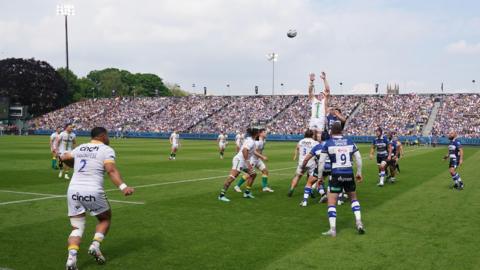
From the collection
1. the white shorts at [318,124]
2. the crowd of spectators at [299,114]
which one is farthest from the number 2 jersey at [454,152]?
the crowd of spectators at [299,114]

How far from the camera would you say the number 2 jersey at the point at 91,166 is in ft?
23.4

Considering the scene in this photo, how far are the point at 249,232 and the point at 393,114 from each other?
225 feet

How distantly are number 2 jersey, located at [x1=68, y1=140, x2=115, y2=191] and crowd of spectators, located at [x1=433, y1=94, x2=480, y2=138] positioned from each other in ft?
212

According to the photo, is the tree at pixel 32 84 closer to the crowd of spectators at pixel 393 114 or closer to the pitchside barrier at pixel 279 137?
the pitchside barrier at pixel 279 137

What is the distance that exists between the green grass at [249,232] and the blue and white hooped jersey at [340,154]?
1.32 m

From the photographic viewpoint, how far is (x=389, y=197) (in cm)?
1498

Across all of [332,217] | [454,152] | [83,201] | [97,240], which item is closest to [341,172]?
[332,217]

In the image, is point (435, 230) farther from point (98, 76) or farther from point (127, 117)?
point (98, 76)

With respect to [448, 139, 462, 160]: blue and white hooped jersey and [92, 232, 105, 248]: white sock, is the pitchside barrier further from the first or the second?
[92, 232, 105, 248]: white sock

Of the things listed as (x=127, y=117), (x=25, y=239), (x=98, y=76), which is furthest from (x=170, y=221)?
(x=98, y=76)

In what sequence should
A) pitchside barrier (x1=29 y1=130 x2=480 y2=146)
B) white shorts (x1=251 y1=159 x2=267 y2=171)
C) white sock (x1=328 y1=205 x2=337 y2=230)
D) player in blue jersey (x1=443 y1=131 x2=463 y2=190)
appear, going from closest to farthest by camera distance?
white sock (x1=328 y1=205 x2=337 y2=230), white shorts (x1=251 y1=159 x2=267 y2=171), player in blue jersey (x1=443 y1=131 x2=463 y2=190), pitchside barrier (x1=29 y1=130 x2=480 y2=146)

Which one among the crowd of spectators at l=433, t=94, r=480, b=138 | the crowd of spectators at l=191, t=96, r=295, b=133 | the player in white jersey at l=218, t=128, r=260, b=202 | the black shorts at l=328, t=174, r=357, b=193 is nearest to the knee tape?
the black shorts at l=328, t=174, r=357, b=193

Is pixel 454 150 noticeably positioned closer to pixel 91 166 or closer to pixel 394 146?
pixel 394 146

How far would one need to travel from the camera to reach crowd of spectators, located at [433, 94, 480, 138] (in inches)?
2562
